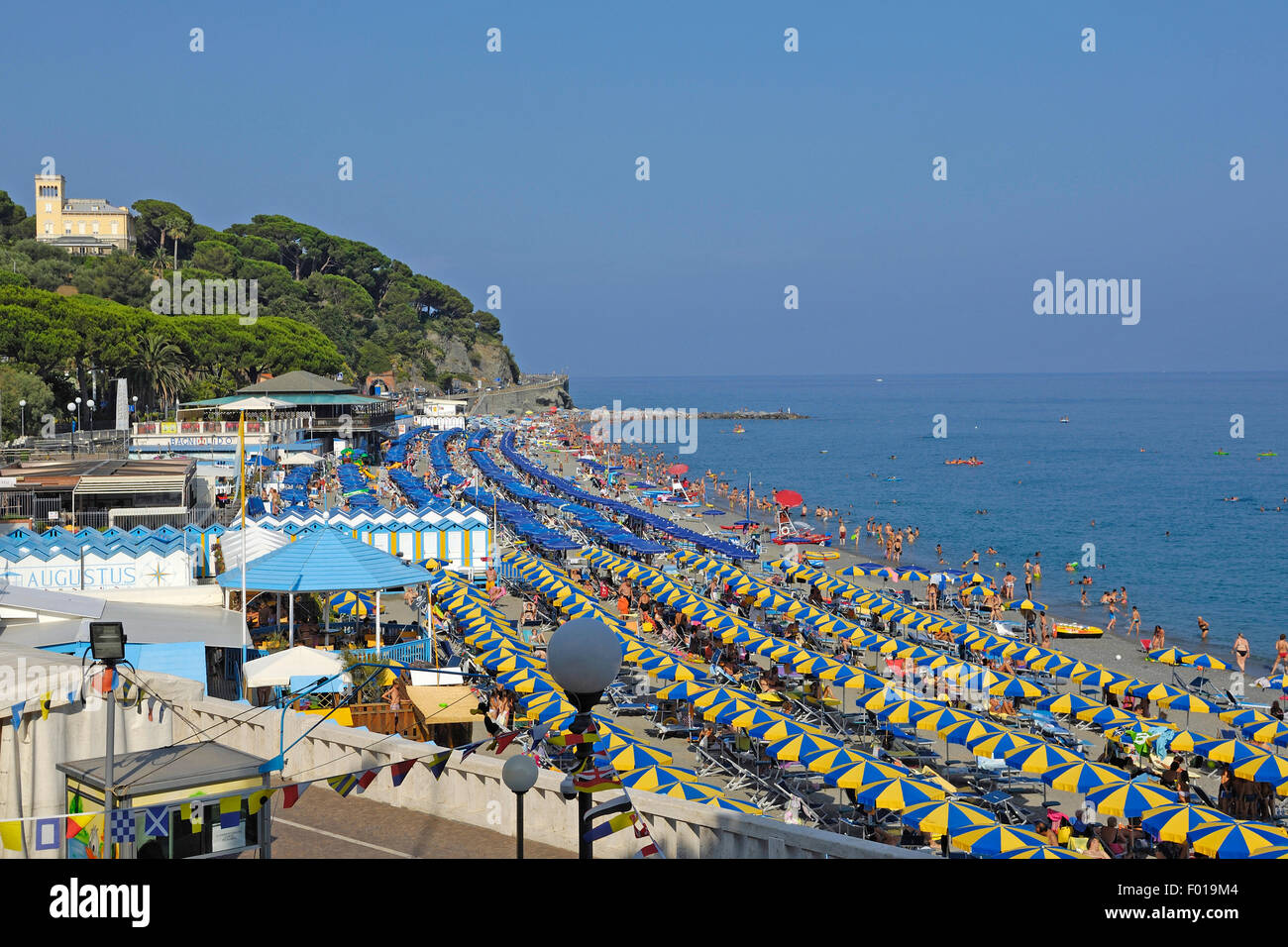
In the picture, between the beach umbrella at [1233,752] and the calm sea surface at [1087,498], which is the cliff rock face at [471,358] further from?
the beach umbrella at [1233,752]

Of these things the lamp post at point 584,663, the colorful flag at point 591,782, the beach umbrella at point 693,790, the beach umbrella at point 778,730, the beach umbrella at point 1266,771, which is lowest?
the beach umbrella at point 1266,771

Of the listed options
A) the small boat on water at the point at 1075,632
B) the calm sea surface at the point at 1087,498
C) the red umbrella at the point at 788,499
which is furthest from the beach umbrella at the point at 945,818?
the red umbrella at the point at 788,499

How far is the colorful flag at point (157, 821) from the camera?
263 inches

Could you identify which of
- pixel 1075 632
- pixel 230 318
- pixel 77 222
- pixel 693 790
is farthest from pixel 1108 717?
pixel 77 222

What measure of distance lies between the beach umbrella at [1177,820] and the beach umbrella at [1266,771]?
3.33 metres

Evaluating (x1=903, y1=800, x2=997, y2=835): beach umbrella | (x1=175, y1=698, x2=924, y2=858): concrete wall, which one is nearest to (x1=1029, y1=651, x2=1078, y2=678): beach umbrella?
(x1=903, y1=800, x2=997, y2=835): beach umbrella

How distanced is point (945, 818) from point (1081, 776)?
2888mm

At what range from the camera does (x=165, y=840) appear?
6.78m

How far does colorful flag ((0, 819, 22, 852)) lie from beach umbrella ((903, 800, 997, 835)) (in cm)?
913

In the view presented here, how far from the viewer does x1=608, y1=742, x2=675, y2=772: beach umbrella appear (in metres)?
13.5

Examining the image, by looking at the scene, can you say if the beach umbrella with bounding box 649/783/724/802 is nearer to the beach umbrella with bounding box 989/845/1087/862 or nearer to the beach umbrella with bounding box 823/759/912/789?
the beach umbrella with bounding box 823/759/912/789
